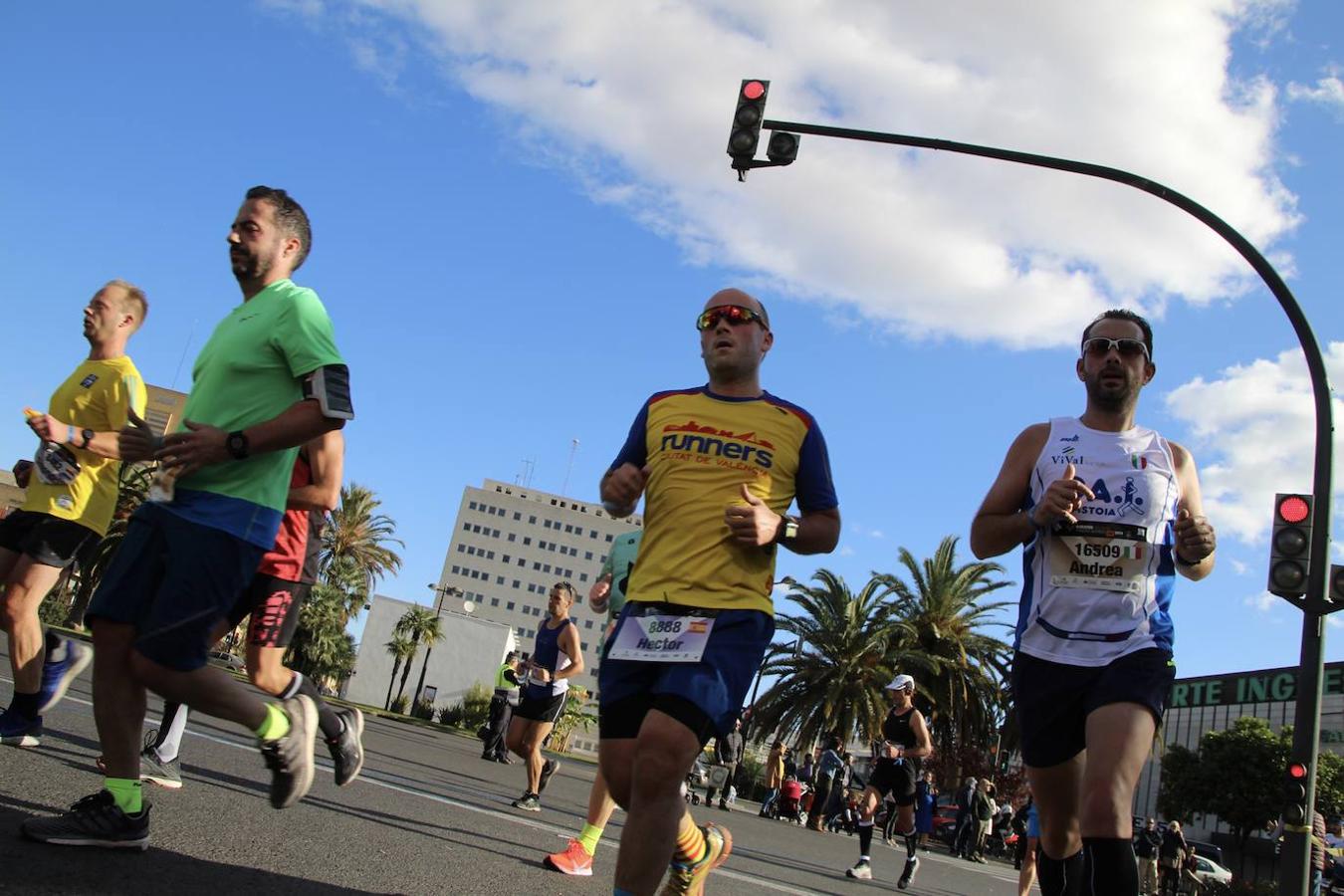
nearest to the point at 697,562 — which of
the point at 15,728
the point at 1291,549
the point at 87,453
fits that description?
the point at 87,453

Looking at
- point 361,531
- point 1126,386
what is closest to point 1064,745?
point 1126,386

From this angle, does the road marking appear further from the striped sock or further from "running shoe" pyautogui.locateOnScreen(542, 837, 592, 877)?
the striped sock

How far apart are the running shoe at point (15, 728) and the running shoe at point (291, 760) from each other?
2.04 meters

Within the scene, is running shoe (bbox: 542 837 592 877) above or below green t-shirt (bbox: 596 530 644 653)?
below

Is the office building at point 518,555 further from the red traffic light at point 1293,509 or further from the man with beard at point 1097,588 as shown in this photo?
the man with beard at point 1097,588

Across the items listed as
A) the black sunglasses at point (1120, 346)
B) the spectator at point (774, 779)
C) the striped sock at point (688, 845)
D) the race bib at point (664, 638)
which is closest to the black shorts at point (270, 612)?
the race bib at point (664, 638)

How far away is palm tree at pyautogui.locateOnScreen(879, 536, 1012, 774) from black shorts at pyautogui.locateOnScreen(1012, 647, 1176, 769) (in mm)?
35612

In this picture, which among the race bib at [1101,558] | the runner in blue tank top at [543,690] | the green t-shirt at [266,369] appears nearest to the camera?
the green t-shirt at [266,369]

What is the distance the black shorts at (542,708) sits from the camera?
9.17 m

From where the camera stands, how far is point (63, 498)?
5219mm

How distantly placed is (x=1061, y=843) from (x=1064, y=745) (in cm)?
38

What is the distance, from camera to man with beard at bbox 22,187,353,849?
11.0 ft

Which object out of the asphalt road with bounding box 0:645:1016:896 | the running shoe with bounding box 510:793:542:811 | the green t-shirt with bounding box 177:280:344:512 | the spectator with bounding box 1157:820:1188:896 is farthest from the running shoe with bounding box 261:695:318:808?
the spectator with bounding box 1157:820:1188:896

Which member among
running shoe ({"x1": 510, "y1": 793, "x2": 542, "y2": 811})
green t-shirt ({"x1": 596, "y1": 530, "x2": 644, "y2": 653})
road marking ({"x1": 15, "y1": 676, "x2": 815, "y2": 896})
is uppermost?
green t-shirt ({"x1": 596, "y1": 530, "x2": 644, "y2": 653})
